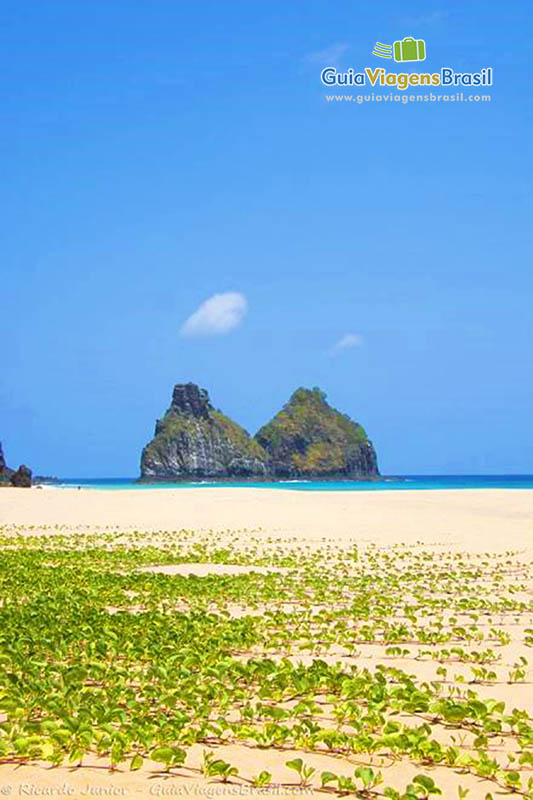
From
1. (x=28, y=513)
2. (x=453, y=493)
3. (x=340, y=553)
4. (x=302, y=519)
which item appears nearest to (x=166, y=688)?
(x=340, y=553)

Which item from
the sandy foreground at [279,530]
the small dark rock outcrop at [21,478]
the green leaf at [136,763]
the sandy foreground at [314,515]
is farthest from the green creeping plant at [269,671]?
the small dark rock outcrop at [21,478]

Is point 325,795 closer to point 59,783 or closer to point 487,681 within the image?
point 59,783

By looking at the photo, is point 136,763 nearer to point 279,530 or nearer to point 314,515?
point 279,530

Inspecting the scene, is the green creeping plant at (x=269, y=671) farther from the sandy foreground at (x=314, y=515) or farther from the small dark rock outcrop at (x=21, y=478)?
the small dark rock outcrop at (x=21, y=478)

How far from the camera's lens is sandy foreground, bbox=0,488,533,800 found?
6680mm

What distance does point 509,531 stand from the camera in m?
31.3

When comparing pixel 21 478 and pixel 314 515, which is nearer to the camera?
pixel 314 515

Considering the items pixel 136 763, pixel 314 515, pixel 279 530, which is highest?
pixel 314 515

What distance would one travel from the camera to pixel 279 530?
111ft

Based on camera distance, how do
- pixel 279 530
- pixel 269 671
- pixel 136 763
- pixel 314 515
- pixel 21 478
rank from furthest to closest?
pixel 21 478 < pixel 314 515 < pixel 279 530 < pixel 269 671 < pixel 136 763

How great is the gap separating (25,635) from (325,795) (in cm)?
611

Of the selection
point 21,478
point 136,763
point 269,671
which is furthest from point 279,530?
point 21,478

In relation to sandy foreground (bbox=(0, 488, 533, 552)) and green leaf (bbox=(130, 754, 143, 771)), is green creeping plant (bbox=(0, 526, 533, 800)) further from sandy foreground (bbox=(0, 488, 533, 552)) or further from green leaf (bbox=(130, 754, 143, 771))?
sandy foreground (bbox=(0, 488, 533, 552))

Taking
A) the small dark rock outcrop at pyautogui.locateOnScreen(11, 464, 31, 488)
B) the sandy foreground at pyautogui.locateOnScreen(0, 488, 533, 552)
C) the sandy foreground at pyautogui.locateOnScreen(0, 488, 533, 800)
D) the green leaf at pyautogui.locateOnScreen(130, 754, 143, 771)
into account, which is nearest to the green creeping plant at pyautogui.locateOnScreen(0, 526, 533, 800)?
the green leaf at pyautogui.locateOnScreen(130, 754, 143, 771)
